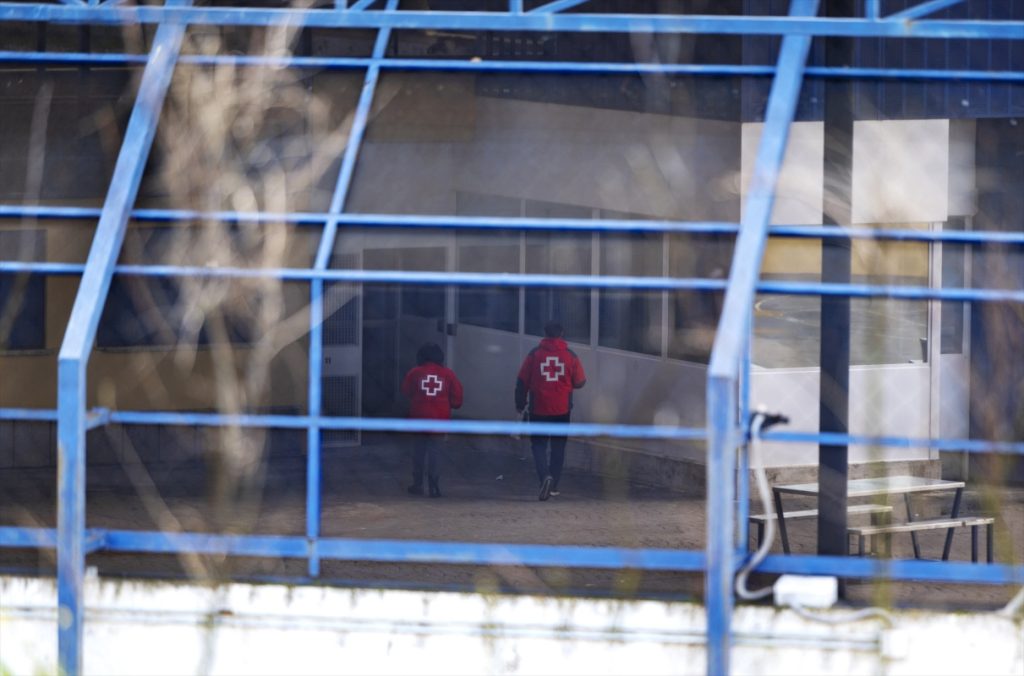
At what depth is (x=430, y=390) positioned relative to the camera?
11.0 meters

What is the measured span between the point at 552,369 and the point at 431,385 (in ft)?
3.46

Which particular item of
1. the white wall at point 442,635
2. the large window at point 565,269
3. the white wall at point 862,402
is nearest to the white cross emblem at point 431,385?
the large window at point 565,269

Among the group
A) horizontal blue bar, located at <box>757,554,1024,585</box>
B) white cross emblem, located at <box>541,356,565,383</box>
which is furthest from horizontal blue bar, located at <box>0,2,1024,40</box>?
white cross emblem, located at <box>541,356,565,383</box>

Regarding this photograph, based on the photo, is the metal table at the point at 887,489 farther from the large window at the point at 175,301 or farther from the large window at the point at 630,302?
the large window at the point at 630,302

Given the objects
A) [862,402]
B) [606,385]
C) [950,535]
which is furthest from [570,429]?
[606,385]

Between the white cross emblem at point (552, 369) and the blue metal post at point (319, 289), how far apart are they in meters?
4.68

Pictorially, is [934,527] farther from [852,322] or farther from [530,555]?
[852,322]

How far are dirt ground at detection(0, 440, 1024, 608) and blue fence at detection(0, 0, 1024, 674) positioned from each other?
0.26 meters

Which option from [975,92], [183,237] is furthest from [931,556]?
[183,237]

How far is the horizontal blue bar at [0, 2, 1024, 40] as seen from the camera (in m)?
6.13

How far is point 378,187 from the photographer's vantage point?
6.59 metres

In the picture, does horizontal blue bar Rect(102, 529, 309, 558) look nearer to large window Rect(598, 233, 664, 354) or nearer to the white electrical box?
the white electrical box

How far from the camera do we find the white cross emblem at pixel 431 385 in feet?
36.0

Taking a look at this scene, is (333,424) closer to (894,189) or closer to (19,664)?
(19,664)
